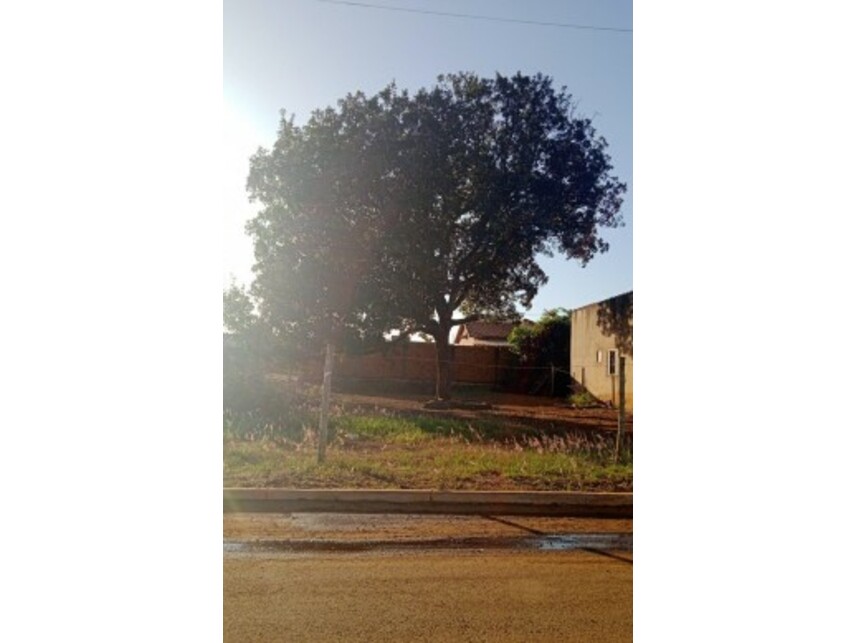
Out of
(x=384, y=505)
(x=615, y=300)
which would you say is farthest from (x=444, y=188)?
(x=384, y=505)

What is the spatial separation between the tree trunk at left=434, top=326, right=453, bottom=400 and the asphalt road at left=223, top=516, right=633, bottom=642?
10.2 metres

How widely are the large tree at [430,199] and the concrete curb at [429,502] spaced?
5.37 meters

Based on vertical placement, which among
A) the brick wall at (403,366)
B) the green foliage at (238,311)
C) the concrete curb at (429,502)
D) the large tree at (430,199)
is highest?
the large tree at (430,199)

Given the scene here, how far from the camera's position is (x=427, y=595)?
11.4ft

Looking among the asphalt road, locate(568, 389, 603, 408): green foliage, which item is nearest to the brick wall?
locate(568, 389, 603, 408): green foliage

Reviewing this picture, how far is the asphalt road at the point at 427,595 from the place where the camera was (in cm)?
310

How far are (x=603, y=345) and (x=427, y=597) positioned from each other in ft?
46.1

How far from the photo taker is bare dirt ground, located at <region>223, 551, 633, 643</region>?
3.10 meters

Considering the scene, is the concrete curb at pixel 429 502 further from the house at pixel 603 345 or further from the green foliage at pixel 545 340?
the green foliage at pixel 545 340

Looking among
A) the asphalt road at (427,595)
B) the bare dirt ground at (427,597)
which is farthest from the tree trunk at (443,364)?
the bare dirt ground at (427,597)
